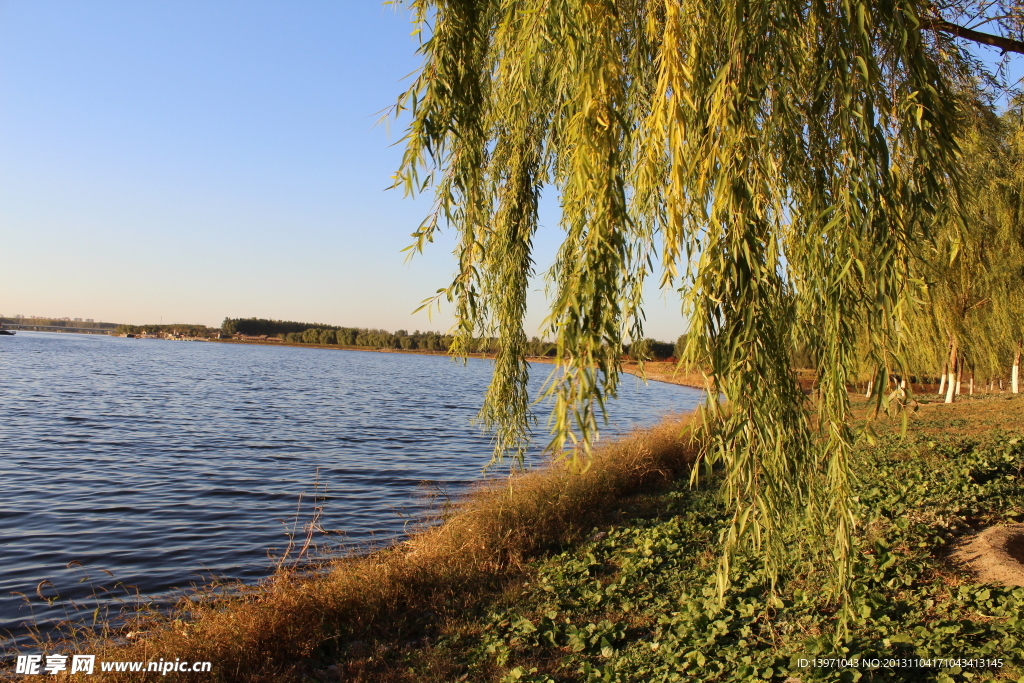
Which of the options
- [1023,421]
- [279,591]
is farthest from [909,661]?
[1023,421]

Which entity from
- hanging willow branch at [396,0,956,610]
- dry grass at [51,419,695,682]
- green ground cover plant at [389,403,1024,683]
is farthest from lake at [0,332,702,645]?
hanging willow branch at [396,0,956,610]

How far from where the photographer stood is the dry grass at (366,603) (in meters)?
4.65

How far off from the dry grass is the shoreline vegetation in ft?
0.06

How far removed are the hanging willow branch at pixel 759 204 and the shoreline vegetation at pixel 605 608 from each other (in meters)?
0.55

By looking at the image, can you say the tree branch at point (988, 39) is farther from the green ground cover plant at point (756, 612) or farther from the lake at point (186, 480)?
the lake at point (186, 480)

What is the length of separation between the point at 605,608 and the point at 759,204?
4.09m

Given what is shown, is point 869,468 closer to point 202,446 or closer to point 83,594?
point 83,594

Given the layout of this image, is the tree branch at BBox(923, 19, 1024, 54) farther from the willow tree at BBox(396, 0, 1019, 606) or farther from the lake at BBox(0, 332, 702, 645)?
the lake at BBox(0, 332, 702, 645)

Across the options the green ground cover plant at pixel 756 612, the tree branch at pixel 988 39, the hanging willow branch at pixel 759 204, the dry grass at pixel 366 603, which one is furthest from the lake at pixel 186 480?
the hanging willow branch at pixel 759 204

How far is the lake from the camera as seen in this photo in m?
7.94

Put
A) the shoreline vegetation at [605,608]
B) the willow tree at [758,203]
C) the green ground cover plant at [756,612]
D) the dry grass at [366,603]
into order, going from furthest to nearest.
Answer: the dry grass at [366,603] → the shoreline vegetation at [605,608] → the green ground cover plant at [756,612] → the willow tree at [758,203]

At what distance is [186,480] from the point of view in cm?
1266

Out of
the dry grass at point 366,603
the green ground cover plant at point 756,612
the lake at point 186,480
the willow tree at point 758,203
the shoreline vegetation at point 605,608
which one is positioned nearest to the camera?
the willow tree at point 758,203

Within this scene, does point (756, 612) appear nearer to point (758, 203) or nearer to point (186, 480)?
point (758, 203)
